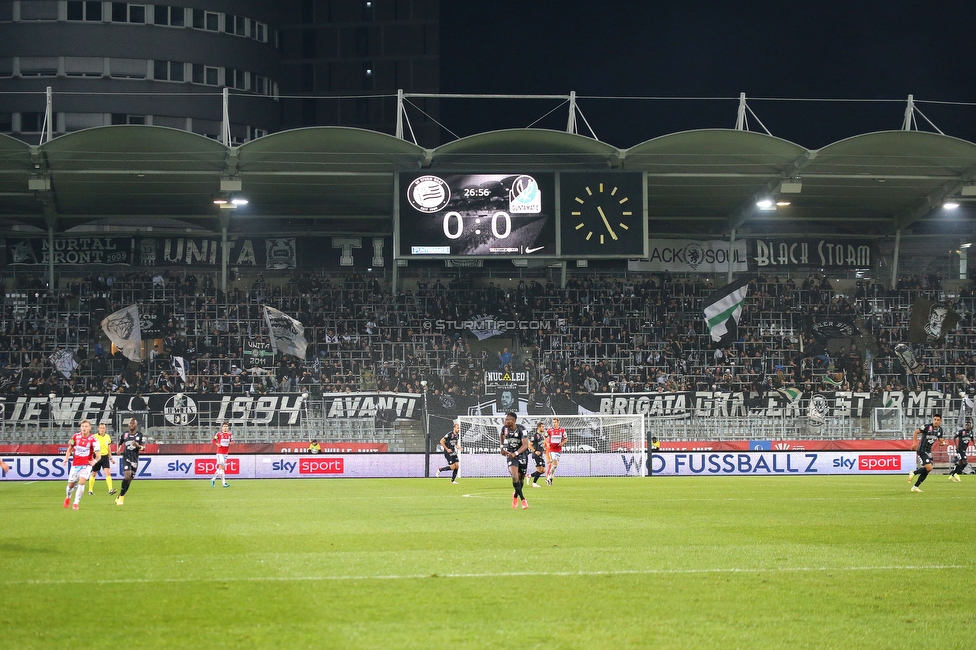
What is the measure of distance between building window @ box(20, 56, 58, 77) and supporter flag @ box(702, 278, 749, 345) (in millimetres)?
42830

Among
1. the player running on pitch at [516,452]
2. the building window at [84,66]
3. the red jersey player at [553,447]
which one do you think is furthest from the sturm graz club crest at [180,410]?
the building window at [84,66]

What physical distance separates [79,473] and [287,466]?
45.5 feet

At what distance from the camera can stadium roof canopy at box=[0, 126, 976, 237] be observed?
3619 centimetres

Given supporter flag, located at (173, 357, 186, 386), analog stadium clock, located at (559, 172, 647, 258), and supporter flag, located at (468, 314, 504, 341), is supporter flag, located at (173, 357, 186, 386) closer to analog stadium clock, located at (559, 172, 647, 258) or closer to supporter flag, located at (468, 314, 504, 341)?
supporter flag, located at (468, 314, 504, 341)

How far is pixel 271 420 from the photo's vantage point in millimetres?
40125

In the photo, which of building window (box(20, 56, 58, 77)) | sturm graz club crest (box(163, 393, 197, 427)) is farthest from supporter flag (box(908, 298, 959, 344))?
building window (box(20, 56, 58, 77))

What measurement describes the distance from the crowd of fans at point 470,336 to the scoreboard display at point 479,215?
881 centimetres

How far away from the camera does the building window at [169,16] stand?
6297 cm

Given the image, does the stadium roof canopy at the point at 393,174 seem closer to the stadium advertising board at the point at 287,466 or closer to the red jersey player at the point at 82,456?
the stadium advertising board at the point at 287,466

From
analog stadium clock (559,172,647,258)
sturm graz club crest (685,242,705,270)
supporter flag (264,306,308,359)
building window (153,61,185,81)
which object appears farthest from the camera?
building window (153,61,185,81)

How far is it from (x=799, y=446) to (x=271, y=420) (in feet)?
69.2

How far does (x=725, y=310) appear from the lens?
45.7 meters

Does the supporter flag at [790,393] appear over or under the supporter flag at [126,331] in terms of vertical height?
under

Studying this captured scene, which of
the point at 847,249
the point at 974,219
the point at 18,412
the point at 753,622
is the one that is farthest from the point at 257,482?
the point at 974,219
